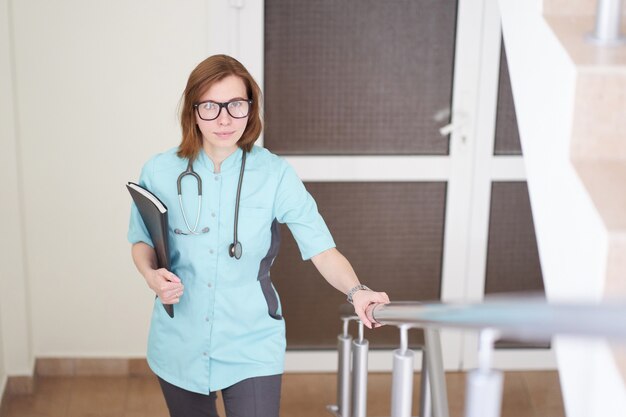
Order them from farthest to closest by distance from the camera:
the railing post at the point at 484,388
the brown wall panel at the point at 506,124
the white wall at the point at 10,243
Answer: the brown wall panel at the point at 506,124 → the white wall at the point at 10,243 → the railing post at the point at 484,388

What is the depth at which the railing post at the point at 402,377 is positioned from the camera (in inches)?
62.2

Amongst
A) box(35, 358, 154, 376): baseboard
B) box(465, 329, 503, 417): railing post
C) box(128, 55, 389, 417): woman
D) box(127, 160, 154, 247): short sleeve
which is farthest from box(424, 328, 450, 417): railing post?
box(35, 358, 154, 376): baseboard

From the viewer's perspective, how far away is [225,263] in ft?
7.94

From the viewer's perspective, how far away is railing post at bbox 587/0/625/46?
1742 mm

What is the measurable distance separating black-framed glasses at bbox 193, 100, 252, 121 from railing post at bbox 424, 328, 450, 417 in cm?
71

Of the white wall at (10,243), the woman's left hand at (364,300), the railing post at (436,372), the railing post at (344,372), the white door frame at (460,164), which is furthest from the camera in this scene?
the white door frame at (460,164)

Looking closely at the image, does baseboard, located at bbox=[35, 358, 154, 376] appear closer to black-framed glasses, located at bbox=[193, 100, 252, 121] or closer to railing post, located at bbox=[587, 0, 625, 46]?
A: black-framed glasses, located at bbox=[193, 100, 252, 121]

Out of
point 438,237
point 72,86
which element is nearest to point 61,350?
point 72,86

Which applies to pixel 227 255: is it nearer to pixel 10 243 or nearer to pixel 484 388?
pixel 484 388

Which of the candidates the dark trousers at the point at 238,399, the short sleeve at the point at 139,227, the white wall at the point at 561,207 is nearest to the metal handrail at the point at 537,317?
the white wall at the point at 561,207

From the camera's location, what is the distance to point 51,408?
3.73 meters

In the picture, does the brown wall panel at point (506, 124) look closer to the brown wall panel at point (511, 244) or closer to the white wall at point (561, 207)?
the brown wall panel at point (511, 244)

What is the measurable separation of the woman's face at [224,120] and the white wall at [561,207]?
2.29 ft

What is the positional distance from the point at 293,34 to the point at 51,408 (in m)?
1.76
